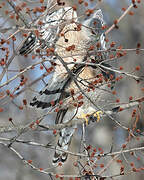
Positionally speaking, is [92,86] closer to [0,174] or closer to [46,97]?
[46,97]

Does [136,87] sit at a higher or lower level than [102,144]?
higher

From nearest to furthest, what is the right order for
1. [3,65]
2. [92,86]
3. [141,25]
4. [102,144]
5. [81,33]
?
1. [3,65]
2. [92,86]
3. [81,33]
4. [102,144]
5. [141,25]

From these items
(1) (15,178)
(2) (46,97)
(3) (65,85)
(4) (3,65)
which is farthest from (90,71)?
(1) (15,178)

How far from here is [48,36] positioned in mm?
4570

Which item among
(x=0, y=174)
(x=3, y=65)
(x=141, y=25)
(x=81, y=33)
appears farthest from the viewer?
(x=141, y=25)

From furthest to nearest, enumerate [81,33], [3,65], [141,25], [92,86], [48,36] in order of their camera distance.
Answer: [141,25] < [81,33] < [48,36] < [92,86] < [3,65]

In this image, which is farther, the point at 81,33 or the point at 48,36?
the point at 81,33

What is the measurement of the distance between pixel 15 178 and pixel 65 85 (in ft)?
15.9

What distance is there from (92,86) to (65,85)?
1736mm

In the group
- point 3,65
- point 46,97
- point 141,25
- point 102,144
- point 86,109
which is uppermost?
point 141,25

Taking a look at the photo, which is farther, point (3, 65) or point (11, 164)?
point (11, 164)

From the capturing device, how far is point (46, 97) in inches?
182

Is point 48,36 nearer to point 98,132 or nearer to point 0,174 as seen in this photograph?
point 98,132

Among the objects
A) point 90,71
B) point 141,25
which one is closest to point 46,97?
point 90,71
